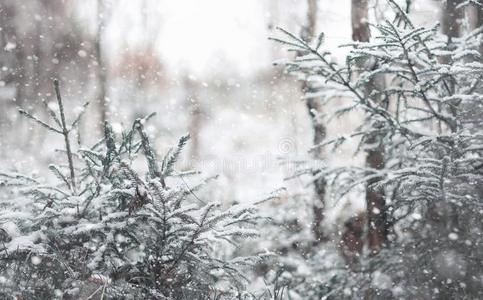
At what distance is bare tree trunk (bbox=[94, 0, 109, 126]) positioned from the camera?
11.4 m

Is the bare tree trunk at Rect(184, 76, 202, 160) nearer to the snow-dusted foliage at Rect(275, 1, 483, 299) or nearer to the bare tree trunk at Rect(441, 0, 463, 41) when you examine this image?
the bare tree trunk at Rect(441, 0, 463, 41)

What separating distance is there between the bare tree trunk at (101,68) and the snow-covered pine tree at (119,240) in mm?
8466

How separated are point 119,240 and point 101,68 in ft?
33.2

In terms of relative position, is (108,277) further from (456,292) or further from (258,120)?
(258,120)

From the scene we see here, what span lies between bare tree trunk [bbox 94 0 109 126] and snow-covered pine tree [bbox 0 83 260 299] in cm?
847

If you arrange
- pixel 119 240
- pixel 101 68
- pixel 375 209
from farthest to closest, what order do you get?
pixel 101 68 < pixel 375 209 < pixel 119 240

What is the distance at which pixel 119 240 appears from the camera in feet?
9.12

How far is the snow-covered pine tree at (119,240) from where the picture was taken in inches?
99.0

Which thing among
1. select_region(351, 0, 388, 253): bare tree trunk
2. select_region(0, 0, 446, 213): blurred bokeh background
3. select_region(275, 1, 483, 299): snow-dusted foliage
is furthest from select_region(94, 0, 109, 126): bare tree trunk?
select_region(275, 1, 483, 299): snow-dusted foliage

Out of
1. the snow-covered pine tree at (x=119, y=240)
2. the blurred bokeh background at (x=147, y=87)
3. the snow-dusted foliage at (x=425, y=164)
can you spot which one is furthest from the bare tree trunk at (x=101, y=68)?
the snow-covered pine tree at (x=119, y=240)

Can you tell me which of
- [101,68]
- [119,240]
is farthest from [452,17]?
[101,68]

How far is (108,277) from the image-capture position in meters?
2.54

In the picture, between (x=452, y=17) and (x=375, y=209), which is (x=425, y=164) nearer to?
(x=375, y=209)

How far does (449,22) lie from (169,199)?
5113mm
